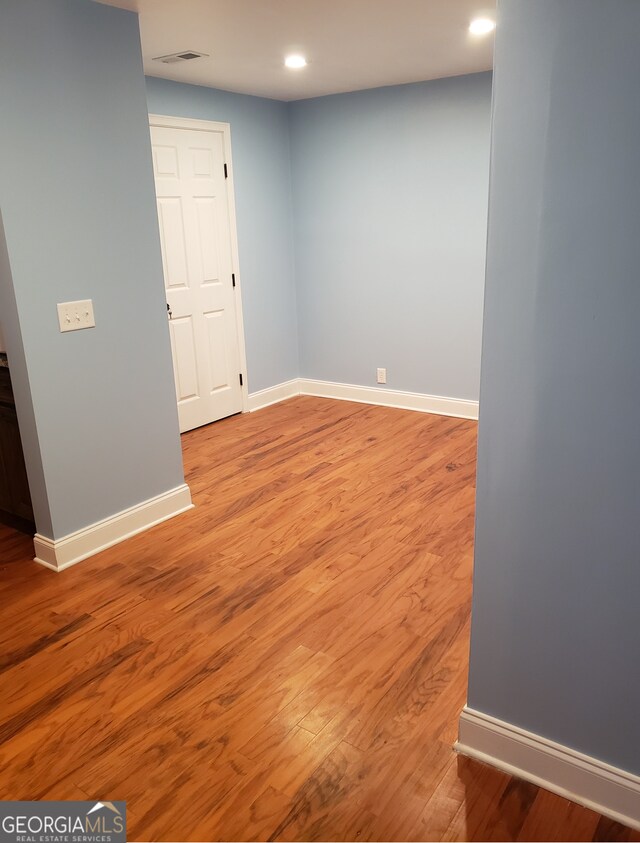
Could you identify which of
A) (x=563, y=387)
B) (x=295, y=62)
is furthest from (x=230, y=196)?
(x=563, y=387)

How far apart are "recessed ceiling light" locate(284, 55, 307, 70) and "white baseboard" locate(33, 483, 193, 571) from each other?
253cm

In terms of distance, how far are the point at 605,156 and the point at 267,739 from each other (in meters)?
1.80

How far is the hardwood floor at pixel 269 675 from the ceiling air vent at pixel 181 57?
2.44 metres

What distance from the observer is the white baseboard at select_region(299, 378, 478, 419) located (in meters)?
4.99

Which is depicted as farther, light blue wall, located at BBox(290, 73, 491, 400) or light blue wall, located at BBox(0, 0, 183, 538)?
light blue wall, located at BBox(290, 73, 491, 400)

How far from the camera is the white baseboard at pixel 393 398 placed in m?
4.99

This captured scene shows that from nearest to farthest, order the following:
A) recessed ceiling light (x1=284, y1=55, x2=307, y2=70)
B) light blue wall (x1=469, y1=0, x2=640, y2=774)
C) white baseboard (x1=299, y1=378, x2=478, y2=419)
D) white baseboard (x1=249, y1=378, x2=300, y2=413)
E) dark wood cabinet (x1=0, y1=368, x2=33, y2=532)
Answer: light blue wall (x1=469, y1=0, x2=640, y2=774) → dark wood cabinet (x1=0, y1=368, x2=33, y2=532) → recessed ceiling light (x1=284, y1=55, x2=307, y2=70) → white baseboard (x1=299, y1=378, x2=478, y2=419) → white baseboard (x1=249, y1=378, x2=300, y2=413)

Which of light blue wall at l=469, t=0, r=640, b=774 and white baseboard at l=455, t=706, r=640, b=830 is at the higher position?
light blue wall at l=469, t=0, r=640, b=774

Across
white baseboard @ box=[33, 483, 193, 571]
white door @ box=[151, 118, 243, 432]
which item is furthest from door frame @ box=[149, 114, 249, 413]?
white baseboard @ box=[33, 483, 193, 571]

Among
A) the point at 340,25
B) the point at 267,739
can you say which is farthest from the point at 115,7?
the point at 267,739

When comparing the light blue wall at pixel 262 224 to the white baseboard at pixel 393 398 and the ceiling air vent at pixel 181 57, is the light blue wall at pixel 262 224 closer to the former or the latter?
the white baseboard at pixel 393 398

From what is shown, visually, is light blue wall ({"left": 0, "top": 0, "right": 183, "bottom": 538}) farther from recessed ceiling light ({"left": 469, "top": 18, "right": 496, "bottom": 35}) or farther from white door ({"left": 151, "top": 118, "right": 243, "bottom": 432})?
recessed ceiling light ({"left": 469, "top": 18, "right": 496, "bottom": 35})

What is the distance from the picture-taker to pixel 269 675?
7.31 ft

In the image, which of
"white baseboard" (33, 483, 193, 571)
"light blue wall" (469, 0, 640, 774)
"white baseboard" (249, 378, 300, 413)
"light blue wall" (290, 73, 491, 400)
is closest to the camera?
"light blue wall" (469, 0, 640, 774)
